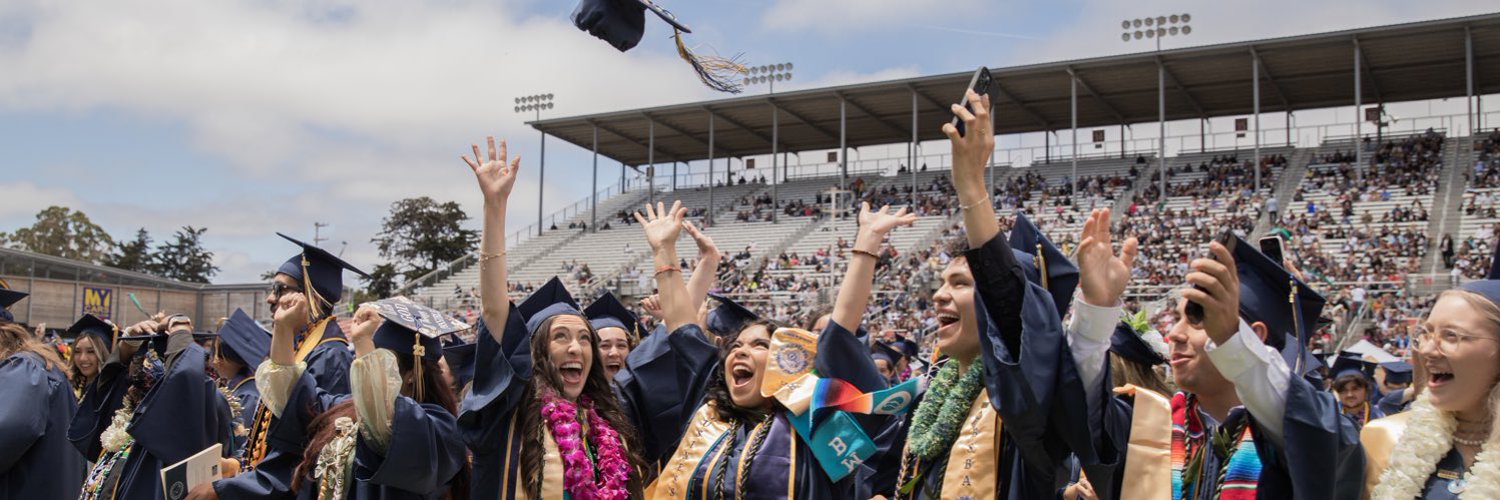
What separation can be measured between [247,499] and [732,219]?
122 feet

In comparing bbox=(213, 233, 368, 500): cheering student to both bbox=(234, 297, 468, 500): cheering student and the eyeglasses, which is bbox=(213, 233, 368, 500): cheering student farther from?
the eyeglasses

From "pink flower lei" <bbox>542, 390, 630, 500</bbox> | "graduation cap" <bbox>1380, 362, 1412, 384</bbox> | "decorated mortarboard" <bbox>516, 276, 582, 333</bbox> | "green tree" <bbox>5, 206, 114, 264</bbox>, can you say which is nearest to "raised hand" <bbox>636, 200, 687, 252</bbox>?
"decorated mortarboard" <bbox>516, 276, 582, 333</bbox>

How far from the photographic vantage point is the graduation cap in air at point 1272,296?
315cm

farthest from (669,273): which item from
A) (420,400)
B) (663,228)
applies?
(420,400)

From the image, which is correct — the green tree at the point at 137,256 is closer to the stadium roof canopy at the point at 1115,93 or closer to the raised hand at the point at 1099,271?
the stadium roof canopy at the point at 1115,93

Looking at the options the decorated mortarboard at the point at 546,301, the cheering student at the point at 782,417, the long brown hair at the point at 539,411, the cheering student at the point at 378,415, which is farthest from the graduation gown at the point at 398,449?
the cheering student at the point at 782,417

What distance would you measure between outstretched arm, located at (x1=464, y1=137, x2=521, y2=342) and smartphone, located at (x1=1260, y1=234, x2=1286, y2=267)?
260 centimetres

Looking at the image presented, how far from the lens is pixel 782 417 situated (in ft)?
14.2

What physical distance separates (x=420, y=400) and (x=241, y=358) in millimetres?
2277

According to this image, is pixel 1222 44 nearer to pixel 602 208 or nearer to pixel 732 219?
pixel 732 219

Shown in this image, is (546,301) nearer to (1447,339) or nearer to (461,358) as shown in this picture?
(461,358)

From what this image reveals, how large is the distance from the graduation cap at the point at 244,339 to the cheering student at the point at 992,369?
3.98 meters

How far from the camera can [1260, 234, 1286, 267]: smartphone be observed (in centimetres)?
358

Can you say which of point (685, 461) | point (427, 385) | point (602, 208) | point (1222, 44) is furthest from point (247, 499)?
point (602, 208)
